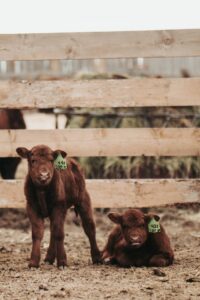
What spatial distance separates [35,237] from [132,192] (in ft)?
5.07

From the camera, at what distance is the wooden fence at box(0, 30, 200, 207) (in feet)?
20.9

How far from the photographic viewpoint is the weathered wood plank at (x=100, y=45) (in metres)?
6.42

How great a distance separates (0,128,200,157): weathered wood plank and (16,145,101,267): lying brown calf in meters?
1.07

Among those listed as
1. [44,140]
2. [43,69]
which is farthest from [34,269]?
[43,69]

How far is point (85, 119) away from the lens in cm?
916

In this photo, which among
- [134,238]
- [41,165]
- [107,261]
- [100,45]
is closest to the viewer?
[41,165]

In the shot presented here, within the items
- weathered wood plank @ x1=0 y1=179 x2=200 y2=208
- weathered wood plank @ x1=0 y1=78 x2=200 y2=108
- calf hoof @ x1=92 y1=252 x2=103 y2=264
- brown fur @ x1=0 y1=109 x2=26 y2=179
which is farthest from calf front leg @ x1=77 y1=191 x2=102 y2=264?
brown fur @ x1=0 y1=109 x2=26 y2=179

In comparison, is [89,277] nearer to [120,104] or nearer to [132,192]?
[132,192]

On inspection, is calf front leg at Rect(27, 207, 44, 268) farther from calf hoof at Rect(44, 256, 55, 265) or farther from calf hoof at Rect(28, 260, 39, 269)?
calf hoof at Rect(44, 256, 55, 265)

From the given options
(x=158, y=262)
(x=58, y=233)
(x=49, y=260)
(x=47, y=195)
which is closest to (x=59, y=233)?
(x=58, y=233)

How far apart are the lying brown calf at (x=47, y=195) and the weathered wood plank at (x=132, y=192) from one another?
3.39ft

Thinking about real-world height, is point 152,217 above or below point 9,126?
below

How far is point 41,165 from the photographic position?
4.87 meters

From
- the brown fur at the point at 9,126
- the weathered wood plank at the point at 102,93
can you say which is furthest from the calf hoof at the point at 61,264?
the brown fur at the point at 9,126
